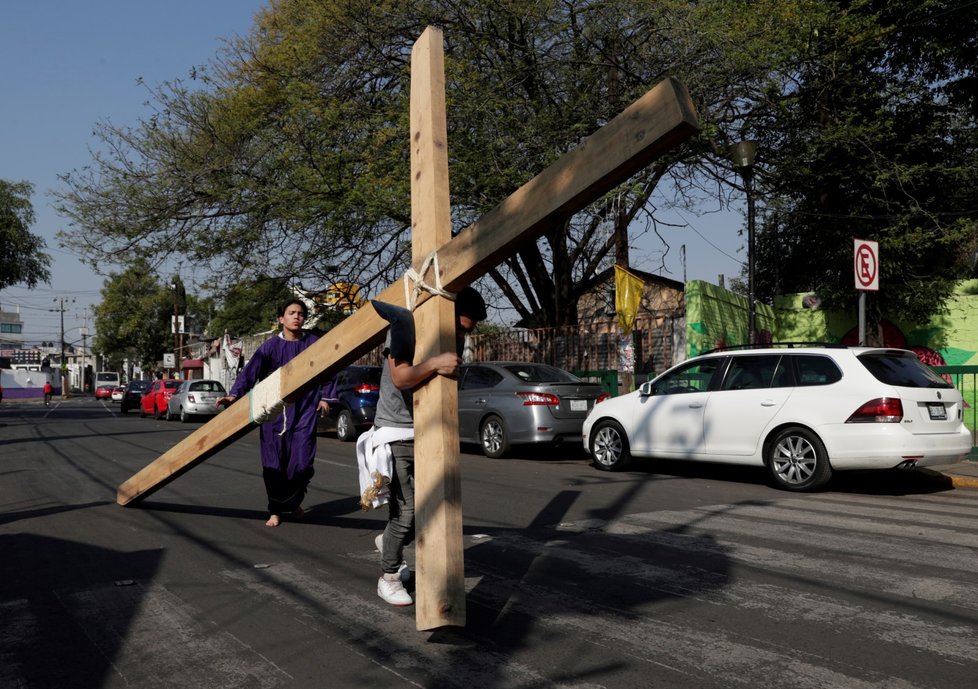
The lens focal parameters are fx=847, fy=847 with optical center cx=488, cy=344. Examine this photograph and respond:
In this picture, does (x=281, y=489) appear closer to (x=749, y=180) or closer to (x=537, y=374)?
(x=537, y=374)

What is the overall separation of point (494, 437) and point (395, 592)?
9.19m

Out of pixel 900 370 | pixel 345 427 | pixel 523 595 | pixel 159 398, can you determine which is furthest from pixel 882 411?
pixel 159 398

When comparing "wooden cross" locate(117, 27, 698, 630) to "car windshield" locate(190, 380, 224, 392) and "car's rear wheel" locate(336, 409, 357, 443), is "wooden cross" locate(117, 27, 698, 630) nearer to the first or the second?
"car's rear wheel" locate(336, 409, 357, 443)

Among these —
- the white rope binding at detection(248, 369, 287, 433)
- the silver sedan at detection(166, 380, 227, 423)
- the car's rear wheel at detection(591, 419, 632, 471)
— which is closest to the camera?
the white rope binding at detection(248, 369, 287, 433)

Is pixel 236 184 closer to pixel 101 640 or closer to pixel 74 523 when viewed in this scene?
pixel 74 523

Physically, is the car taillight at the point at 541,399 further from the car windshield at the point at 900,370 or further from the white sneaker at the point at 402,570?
the white sneaker at the point at 402,570

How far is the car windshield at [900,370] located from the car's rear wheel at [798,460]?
0.98 metres

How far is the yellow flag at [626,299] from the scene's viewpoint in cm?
Result: 1583

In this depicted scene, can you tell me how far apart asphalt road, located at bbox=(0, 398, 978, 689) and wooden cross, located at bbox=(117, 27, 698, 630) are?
499 mm

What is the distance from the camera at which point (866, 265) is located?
37.3 ft

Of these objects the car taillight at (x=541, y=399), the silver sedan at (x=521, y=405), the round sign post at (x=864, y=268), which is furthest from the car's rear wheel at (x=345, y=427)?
the round sign post at (x=864, y=268)

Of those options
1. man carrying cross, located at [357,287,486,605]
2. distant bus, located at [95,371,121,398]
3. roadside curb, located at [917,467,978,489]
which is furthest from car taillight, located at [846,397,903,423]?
distant bus, located at [95,371,121,398]

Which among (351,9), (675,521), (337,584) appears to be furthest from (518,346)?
(337,584)

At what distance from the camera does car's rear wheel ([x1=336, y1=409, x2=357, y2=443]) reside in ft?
59.0
